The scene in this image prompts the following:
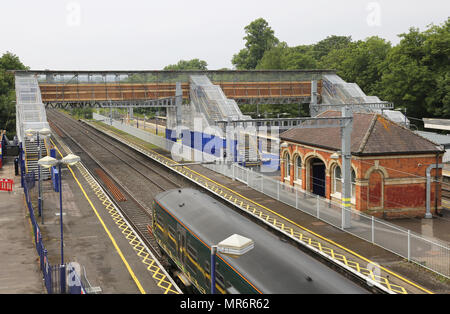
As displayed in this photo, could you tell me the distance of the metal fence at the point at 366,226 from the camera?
2017 centimetres

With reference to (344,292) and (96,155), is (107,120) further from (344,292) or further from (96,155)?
(344,292)

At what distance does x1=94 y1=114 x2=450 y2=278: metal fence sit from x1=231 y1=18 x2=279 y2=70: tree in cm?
8833

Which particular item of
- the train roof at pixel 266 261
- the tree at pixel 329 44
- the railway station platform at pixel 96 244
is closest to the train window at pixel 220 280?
the train roof at pixel 266 261

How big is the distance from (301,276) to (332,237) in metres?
13.3

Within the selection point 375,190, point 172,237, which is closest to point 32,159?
point 172,237

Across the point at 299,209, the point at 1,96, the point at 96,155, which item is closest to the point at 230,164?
the point at 299,209

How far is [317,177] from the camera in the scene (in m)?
34.8

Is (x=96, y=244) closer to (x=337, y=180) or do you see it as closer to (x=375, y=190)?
(x=337, y=180)

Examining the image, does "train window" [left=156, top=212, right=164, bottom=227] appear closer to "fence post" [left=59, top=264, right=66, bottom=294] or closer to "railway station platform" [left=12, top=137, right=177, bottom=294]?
"railway station platform" [left=12, top=137, right=177, bottom=294]

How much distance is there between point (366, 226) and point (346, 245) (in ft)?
7.94

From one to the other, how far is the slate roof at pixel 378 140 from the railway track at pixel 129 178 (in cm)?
1316

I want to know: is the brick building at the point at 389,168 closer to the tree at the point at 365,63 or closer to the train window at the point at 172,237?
the train window at the point at 172,237

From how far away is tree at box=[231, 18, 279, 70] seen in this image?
411 feet

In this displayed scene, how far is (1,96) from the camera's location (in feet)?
230
